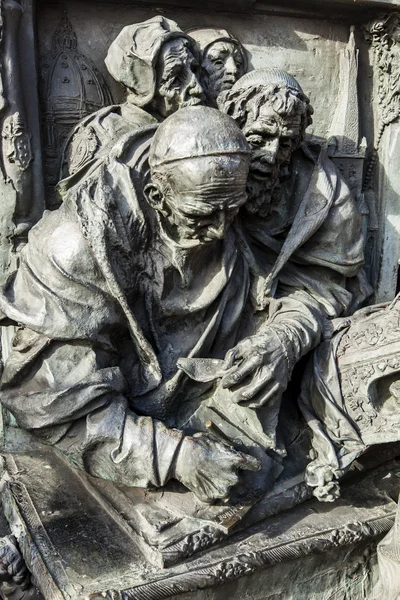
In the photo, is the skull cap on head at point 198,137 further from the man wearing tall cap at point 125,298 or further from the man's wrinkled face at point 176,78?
the man's wrinkled face at point 176,78

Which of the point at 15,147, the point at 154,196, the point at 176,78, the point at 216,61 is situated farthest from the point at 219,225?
the point at 216,61

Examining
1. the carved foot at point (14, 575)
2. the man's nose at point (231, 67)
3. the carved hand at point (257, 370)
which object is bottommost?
the carved foot at point (14, 575)

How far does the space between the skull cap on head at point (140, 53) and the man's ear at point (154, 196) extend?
0.83 meters

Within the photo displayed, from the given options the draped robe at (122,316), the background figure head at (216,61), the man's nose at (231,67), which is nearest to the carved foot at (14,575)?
the draped robe at (122,316)

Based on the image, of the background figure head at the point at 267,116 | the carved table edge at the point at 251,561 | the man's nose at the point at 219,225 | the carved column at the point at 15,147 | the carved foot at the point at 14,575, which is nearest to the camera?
the carved table edge at the point at 251,561

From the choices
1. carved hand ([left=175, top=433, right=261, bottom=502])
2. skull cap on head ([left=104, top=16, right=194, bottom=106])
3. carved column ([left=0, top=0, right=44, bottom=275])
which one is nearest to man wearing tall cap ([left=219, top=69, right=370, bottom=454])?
carved hand ([left=175, top=433, right=261, bottom=502])

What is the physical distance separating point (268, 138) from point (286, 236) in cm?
56

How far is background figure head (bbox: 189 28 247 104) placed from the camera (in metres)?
3.39

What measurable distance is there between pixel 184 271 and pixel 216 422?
691mm

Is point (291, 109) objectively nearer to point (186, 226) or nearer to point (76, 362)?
point (186, 226)

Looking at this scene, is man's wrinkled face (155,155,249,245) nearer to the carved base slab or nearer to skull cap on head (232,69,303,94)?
skull cap on head (232,69,303,94)

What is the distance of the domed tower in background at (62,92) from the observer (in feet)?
10.9

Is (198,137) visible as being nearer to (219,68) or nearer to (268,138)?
(268,138)

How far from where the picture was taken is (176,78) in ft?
10.4
